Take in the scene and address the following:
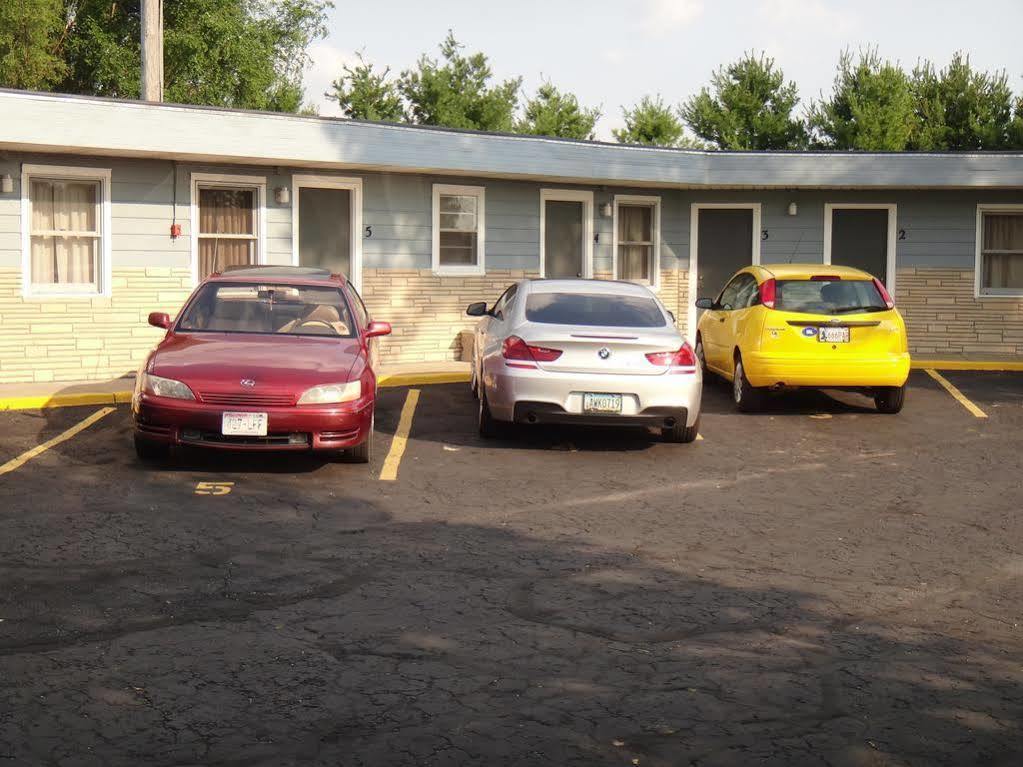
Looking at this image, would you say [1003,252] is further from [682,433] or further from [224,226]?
[224,226]

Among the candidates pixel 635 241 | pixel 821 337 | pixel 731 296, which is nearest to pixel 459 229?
pixel 635 241

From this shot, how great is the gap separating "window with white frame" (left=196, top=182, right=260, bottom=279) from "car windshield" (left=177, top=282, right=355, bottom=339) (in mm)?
5979

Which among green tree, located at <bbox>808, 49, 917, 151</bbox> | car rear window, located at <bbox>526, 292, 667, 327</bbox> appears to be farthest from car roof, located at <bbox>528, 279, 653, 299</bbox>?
green tree, located at <bbox>808, 49, 917, 151</bbox>

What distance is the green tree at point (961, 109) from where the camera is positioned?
125 feet

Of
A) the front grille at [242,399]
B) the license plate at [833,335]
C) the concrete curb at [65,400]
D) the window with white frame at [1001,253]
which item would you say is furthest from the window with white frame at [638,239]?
the front grille at [242,399]

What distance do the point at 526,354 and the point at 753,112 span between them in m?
30.2

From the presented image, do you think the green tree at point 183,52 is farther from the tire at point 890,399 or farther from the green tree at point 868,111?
the tire at point 890,399

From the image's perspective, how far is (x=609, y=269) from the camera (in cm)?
2095

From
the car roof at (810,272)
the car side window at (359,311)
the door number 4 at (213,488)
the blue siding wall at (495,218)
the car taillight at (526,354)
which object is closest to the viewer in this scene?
the door number 4 at (213,488)

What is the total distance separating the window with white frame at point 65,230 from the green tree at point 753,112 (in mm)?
26381

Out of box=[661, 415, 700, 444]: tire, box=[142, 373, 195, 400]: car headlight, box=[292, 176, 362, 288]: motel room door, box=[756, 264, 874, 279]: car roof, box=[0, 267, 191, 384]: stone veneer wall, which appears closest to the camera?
box=[142, 373, 195, 400]: car headlight

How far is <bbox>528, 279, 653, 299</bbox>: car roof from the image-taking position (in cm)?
1222

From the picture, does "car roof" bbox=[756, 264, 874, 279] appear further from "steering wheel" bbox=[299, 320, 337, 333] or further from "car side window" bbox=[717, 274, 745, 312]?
"steering wheel" bbox=[299, 320, 337, 333]

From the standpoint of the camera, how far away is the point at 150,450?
10148mm
